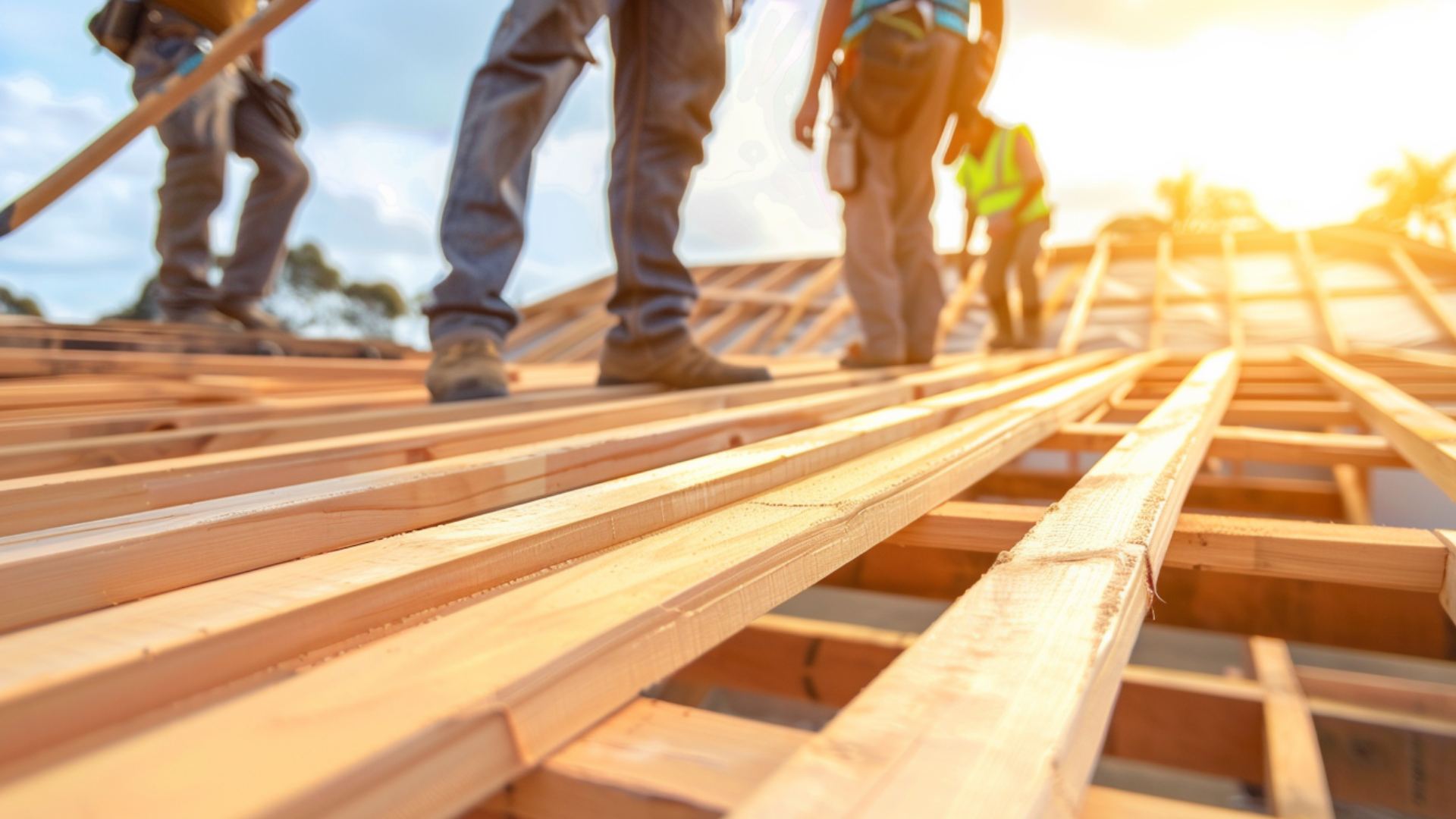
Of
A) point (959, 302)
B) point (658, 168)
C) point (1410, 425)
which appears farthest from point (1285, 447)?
point (959, 302)

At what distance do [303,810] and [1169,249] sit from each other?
8103mm

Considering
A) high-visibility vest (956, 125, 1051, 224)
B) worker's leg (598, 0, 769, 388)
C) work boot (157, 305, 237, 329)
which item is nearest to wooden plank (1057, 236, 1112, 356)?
high-visibility vest (956, 125, 1051, 224)

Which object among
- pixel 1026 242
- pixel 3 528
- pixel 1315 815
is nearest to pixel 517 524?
pixel 3 528

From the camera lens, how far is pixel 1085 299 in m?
5.82

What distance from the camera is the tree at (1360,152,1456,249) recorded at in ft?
80.5

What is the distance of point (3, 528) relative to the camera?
1.92 feet

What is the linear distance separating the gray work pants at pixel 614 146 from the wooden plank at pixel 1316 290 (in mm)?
3995

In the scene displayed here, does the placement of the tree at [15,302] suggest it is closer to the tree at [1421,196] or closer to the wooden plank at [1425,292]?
the wooden plank at [1425,292]

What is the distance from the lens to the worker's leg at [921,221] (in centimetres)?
254

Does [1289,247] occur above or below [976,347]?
above

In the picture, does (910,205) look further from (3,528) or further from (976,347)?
(976,347)

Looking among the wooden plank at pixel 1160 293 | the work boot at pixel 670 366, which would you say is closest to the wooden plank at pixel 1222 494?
the work boot at pixel 670 366

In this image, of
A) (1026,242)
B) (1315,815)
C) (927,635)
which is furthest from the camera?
(1026,242)

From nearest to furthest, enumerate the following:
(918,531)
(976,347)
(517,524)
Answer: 1. (517,524)
2. (918,531)
3. (976,347)
